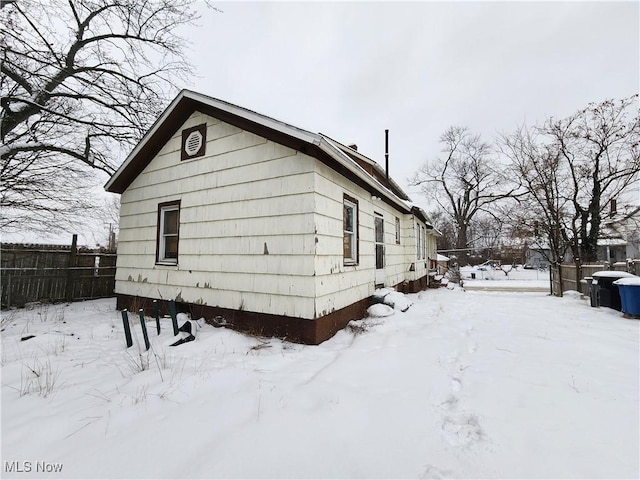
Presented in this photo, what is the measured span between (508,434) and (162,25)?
38.3ft

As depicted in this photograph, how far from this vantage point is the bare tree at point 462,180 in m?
30.4

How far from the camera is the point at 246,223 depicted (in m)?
5.25

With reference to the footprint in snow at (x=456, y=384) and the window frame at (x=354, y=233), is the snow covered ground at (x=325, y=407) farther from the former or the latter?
the window frame at (x=354, y=233)

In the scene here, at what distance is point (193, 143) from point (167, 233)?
227cm

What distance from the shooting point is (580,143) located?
14.1m

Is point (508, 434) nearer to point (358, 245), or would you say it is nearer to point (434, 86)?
point (358, 245)

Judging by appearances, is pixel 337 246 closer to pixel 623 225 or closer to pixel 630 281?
pixel 630 281

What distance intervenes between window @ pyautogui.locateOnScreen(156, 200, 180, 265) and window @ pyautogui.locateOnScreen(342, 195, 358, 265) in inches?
157

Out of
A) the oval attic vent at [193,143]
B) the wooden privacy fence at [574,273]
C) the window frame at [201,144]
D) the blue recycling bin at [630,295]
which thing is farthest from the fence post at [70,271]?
the wooden privacy fence at [574,273]

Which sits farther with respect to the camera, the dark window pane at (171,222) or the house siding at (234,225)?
the dark window pane at (171,222)

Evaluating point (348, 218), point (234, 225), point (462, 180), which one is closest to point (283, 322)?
point (234, 225)

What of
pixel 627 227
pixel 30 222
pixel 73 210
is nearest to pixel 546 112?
pixel 627 227

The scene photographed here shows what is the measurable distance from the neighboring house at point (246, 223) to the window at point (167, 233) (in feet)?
0.08

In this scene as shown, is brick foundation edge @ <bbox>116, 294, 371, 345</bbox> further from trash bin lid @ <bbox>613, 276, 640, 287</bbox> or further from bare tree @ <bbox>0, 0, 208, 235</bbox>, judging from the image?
trash bin lid @ <bbox>613, 276, 640, 287</bbox>
